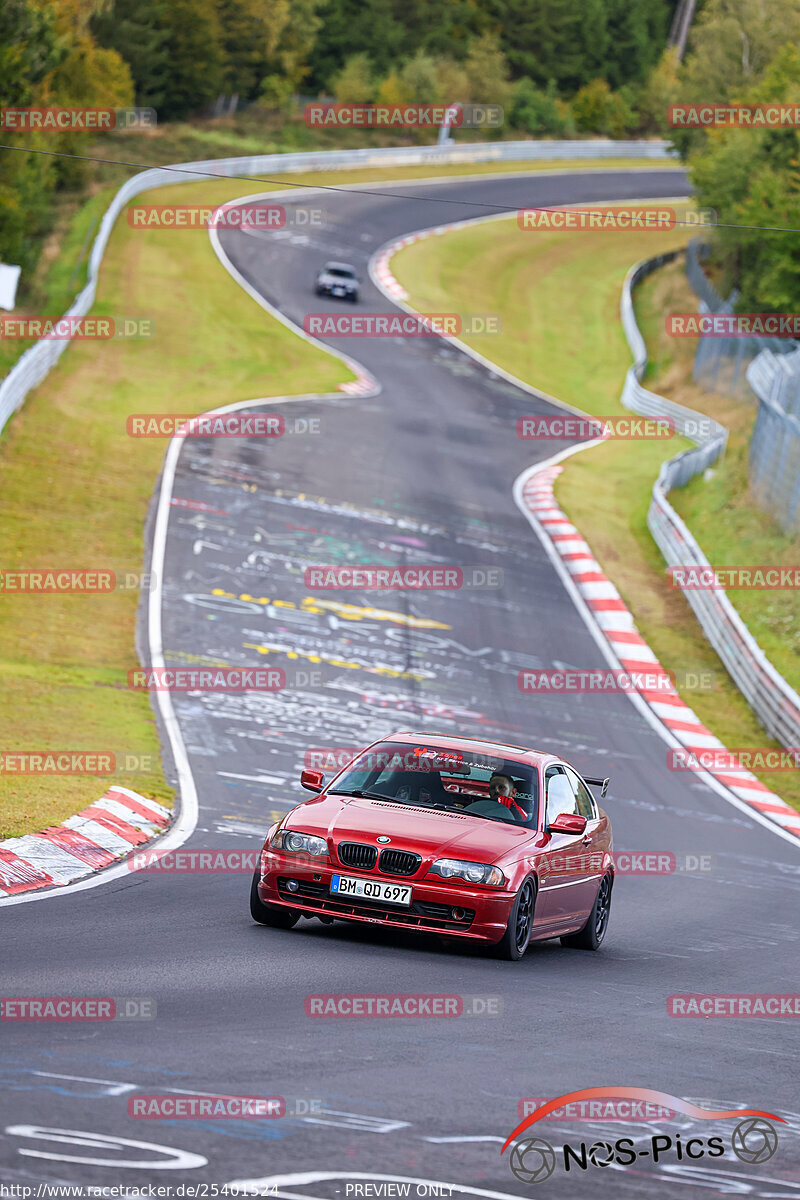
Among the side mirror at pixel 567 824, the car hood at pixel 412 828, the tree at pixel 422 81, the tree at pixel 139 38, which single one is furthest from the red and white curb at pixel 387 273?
the car hood at pixel 412 828

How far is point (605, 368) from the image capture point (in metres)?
54.0

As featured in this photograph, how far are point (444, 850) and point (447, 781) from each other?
1147mm

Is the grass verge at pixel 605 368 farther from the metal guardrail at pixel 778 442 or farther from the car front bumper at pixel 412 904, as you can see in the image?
the car front bumper at pixel 412 904

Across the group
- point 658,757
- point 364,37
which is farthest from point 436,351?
point 364,37

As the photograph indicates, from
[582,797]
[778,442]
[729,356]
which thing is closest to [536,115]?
[729,356]

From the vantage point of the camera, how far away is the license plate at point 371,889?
955cm

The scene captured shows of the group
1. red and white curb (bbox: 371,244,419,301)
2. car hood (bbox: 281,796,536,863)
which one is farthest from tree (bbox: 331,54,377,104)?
car hood (bbox: 281,796,536,863)

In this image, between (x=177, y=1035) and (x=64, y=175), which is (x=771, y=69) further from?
(x=177, y=1035)

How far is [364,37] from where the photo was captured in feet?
324

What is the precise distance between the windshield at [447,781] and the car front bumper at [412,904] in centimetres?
96

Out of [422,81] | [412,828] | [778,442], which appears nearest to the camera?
[412,828]

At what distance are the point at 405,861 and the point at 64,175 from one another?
52.5 metres

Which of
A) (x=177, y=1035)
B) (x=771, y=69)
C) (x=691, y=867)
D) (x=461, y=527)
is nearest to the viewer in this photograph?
(x=177, y=1035)

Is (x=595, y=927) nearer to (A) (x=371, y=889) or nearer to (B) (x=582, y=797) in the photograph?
(B) (x=582, y=797)
